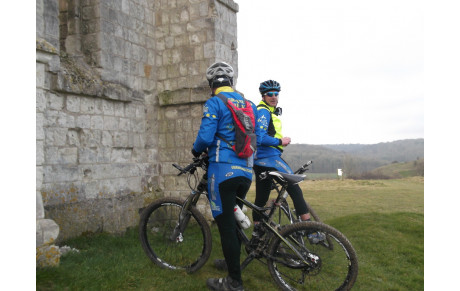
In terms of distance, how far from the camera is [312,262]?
345 centimetres

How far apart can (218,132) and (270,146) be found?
1180 millimetres

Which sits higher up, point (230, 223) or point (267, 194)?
point (267, 194)

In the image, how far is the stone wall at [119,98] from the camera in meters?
5.11

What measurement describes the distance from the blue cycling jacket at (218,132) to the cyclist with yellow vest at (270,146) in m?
0.76

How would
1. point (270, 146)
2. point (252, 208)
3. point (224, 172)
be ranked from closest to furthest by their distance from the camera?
1. point (224, 172)
2. point (252, 208)
3. point (270, 146)

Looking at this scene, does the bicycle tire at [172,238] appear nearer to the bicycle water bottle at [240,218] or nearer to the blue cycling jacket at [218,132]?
the bicycle water bottle at [240,218]

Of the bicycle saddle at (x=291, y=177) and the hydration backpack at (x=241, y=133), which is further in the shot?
the bicycle saddle at (x=291, y=177)

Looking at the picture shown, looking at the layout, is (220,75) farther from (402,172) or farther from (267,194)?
(402,172)

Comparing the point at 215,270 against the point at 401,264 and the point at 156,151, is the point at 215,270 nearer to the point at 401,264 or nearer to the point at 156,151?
the point at 401,264

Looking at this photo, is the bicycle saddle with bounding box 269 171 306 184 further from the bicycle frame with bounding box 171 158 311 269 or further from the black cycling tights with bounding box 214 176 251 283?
the black cycling tights with bounding box 214 176 251 283

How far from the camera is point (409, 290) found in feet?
13.2

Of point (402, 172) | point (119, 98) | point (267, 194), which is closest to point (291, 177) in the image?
point (267, 194)

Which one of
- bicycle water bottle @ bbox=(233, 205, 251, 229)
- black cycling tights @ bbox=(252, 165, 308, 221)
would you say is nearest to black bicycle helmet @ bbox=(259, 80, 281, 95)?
black cycling tights @ bbox=(252, 165, 308, 221)

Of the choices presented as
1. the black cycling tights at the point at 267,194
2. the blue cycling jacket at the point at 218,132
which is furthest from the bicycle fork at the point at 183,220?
the black cycling tights at the point at 267,194
